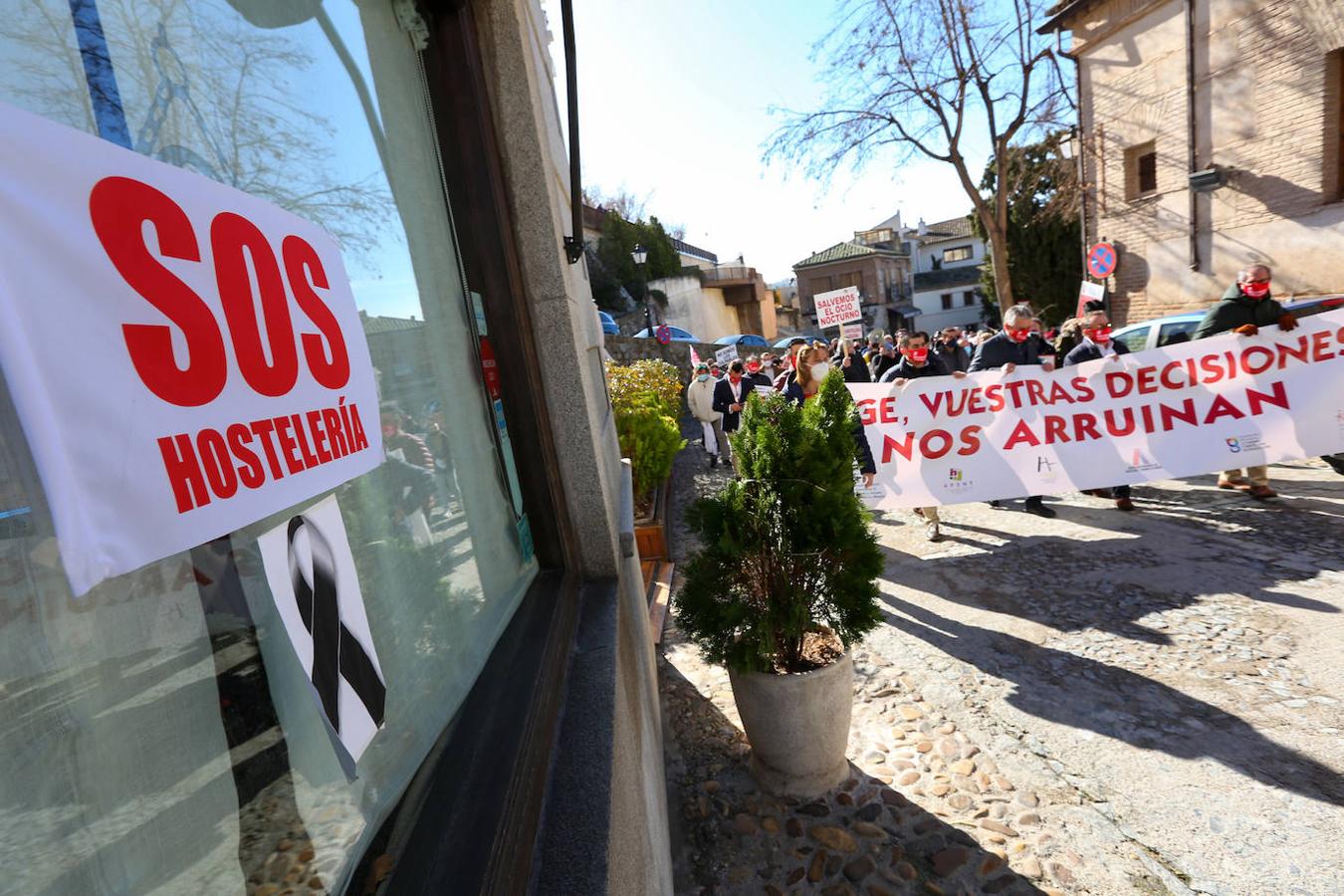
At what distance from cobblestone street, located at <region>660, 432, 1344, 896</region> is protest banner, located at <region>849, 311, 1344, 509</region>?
0.69 meters

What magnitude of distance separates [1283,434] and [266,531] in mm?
7271

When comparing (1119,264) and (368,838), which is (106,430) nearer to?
(368,838)

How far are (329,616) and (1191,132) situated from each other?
718 inches

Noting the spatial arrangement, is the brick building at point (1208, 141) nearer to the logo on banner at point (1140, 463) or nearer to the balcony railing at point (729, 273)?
the logo on banner at point (1140, 463)

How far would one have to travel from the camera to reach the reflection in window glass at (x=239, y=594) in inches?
26.9

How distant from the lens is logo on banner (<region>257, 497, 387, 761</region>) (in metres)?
1.02

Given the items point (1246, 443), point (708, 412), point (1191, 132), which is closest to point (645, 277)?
point (708, 412)

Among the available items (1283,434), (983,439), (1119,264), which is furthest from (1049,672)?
(1119,264)

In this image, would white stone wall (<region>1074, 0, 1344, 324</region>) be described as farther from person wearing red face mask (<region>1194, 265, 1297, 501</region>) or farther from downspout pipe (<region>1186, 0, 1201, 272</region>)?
person wearing red face mask (<region>1194, 265, 1297, 501</region>)

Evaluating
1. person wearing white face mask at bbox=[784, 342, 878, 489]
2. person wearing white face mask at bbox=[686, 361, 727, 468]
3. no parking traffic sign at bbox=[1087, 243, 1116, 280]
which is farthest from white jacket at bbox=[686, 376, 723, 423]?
no parking traffic sign at bbox=[1087, 243, 1116, 280]

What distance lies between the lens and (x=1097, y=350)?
650 cm

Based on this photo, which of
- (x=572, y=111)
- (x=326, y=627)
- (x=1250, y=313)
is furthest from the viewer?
(x=1250, y=313)

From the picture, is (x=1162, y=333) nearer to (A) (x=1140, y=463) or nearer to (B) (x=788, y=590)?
(A) (x=1140, y=463)

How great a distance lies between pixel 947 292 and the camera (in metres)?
60.2
